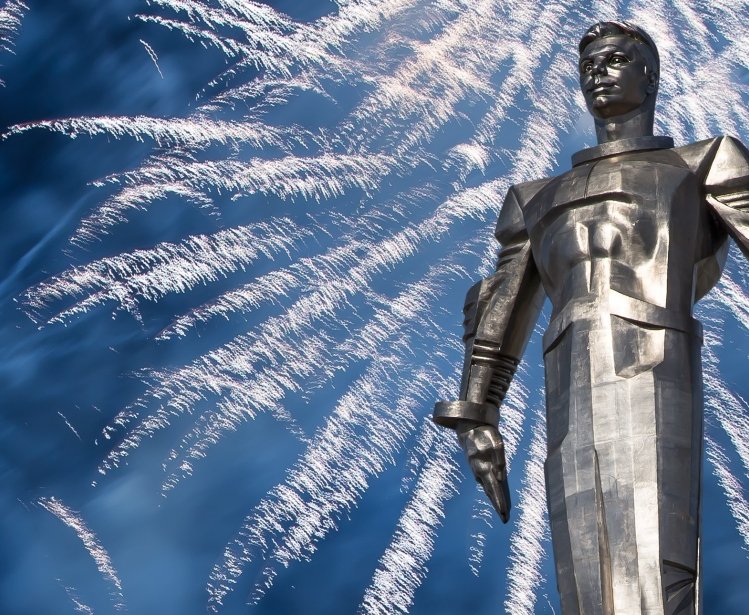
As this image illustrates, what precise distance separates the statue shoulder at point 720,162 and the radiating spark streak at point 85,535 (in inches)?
302

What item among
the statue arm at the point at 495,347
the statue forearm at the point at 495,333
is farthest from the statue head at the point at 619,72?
the statue forearm at the point at 495,333

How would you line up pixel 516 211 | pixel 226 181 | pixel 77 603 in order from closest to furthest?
pixel 516 211 < pixel 77 603 < pixel 226 181

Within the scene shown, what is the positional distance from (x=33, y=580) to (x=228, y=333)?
2.90m

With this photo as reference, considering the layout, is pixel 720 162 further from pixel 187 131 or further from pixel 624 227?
pixel 187 131

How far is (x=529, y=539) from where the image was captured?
1385 centimetres

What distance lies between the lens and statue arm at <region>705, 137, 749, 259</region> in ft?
23.0

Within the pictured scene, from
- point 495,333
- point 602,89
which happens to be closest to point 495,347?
point 495,333

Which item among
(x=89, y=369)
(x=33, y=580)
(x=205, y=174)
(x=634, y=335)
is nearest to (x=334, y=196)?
(x=205, y=174)

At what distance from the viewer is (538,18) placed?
52.9 ft

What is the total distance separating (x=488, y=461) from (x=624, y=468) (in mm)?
948

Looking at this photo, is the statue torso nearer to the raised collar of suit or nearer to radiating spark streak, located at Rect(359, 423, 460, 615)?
the raised collar of suit

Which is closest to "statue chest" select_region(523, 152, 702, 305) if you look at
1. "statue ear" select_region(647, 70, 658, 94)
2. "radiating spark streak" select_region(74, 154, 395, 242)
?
"statue ear" select_region(647, 70, 658, 94)

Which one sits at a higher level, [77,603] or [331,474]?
[331,474]

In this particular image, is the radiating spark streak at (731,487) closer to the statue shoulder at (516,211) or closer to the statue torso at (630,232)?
the statue shoulder at (516,211)
